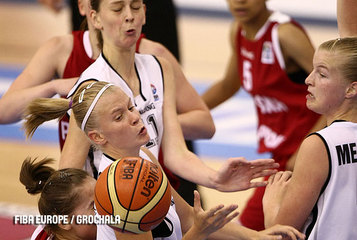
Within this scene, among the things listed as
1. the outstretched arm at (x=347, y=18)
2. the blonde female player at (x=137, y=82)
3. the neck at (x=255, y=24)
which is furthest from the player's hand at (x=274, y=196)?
the neck at (x=255, y=24)

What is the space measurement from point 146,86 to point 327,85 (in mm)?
1042

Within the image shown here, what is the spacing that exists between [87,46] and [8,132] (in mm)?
4517

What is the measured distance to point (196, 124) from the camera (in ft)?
14.5

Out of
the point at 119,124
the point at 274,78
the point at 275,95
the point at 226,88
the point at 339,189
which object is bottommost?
the point at 226,88

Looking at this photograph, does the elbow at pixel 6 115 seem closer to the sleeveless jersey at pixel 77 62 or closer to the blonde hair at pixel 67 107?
the sleeveless jersey at pixel 77 62

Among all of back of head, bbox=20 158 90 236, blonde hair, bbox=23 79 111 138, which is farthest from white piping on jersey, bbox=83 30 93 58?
back of head, bbox=20 158 90 236

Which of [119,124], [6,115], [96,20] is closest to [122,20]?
[96,20]

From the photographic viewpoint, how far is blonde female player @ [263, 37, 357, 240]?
3.27 metres

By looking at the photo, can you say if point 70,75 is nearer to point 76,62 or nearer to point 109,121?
point 76,62

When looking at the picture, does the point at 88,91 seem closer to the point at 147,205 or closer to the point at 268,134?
the point at 147,205

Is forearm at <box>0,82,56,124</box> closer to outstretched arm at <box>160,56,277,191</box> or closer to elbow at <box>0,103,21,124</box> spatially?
elbow at <box>0,103,21,124</box>

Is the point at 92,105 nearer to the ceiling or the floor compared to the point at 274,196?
nearer to the ceiling

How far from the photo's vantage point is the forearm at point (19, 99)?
4.12 metres

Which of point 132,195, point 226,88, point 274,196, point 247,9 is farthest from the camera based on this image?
point 226,88
